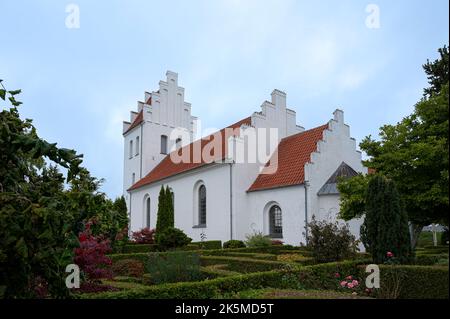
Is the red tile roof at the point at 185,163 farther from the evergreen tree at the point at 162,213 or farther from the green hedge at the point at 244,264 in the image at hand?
the green hedge at the point at 244,264

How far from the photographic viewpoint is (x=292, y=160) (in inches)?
905

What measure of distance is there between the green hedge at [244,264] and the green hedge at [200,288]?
2447 mm

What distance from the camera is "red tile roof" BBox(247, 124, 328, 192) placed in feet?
71.7

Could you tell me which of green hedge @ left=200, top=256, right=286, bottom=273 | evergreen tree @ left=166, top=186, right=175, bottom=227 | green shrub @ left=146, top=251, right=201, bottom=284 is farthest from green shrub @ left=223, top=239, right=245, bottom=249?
green shrub @ left=146, top=251, right=201, bottom=284

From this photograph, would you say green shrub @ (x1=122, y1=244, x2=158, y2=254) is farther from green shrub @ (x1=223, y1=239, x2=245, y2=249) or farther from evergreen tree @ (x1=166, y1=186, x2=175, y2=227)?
evergreen tree @ (x1=166, y1=186, x2=175, y2=227)

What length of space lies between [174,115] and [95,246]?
28.0 m

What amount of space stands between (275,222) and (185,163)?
9118 millimetres

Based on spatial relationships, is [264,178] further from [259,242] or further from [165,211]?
[165,211]

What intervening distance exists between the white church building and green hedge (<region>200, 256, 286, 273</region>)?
7266 millimetres

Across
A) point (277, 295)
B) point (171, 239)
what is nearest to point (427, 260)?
point (277, 295)

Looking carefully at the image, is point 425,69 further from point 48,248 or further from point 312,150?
point 48,248

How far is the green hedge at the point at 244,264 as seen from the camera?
12.0 m

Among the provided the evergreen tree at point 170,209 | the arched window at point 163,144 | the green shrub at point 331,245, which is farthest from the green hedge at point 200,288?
the arched window at point 163,144
